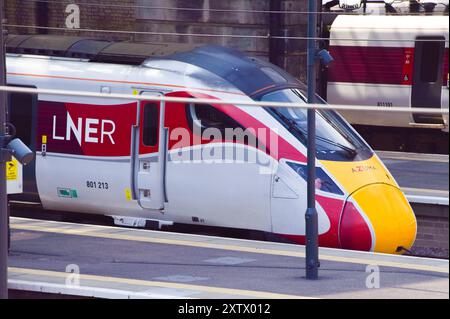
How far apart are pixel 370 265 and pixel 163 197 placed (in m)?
3.58

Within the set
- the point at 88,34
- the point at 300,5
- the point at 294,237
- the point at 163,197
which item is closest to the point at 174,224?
the point at 163,197

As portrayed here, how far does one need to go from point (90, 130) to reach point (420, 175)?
7.08 meters

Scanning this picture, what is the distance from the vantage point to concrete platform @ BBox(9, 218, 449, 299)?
10227 millimetres

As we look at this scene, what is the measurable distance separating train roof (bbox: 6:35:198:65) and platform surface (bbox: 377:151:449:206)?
4329 millimetres

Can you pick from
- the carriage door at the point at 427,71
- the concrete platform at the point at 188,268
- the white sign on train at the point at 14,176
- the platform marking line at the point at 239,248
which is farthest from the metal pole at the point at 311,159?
the carriage door at the point at 427,71

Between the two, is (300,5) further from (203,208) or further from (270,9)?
(203,208)

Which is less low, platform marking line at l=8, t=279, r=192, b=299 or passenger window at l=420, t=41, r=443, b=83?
passenger window at l=420, t=41, r=443, b=83

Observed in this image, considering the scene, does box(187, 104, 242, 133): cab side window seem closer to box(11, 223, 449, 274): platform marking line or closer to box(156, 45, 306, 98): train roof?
box(156, 45, 306, 98): train roof

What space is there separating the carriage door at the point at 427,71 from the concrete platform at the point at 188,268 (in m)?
11.9

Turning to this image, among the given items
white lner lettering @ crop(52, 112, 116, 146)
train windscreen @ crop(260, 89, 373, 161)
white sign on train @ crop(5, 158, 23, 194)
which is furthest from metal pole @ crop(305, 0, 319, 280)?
white lner lettering @ crop(52, 112, 116, 146)

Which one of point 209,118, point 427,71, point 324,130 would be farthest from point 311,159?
point 427,71

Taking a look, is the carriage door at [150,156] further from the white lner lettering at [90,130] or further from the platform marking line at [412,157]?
the platform marking line at [412,157]

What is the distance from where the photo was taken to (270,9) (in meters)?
25.1

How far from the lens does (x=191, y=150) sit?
13891 millimetres
